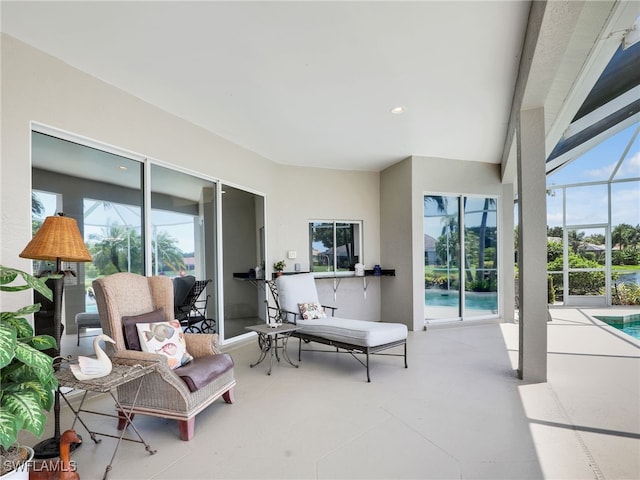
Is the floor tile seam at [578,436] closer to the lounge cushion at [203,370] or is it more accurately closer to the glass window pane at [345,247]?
the lounge cushion at [203,370]

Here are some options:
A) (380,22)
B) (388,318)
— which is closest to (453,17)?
(380,22)

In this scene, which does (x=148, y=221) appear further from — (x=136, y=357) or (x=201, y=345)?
(x=136, y=357)

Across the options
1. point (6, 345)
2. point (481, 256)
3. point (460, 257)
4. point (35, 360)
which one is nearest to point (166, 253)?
point (35, 360)

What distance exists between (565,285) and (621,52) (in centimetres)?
680

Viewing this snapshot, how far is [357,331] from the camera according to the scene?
3756 millimetres

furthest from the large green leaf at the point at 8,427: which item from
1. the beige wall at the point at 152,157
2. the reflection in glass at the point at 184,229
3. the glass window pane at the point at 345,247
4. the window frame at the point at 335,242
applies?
the glass window pane at the point at 345,247

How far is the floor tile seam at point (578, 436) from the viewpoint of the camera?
6.56 feet

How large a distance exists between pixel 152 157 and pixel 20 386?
8.71 ft

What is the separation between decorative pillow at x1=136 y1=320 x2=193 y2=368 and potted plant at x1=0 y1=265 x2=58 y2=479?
2.48 feet

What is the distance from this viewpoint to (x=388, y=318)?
21.4 ft

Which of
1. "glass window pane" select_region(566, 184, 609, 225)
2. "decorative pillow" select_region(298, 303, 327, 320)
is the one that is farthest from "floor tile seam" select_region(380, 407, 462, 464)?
"glass window pane" select_region(566, 184, 609, 225)

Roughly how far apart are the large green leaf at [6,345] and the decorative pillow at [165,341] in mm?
1118

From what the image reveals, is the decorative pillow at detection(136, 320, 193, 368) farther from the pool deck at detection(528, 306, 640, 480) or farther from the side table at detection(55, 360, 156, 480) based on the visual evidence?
the pool deck at detection(528, 306, 640, 480)

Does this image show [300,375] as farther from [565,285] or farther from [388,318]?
[565,285]
